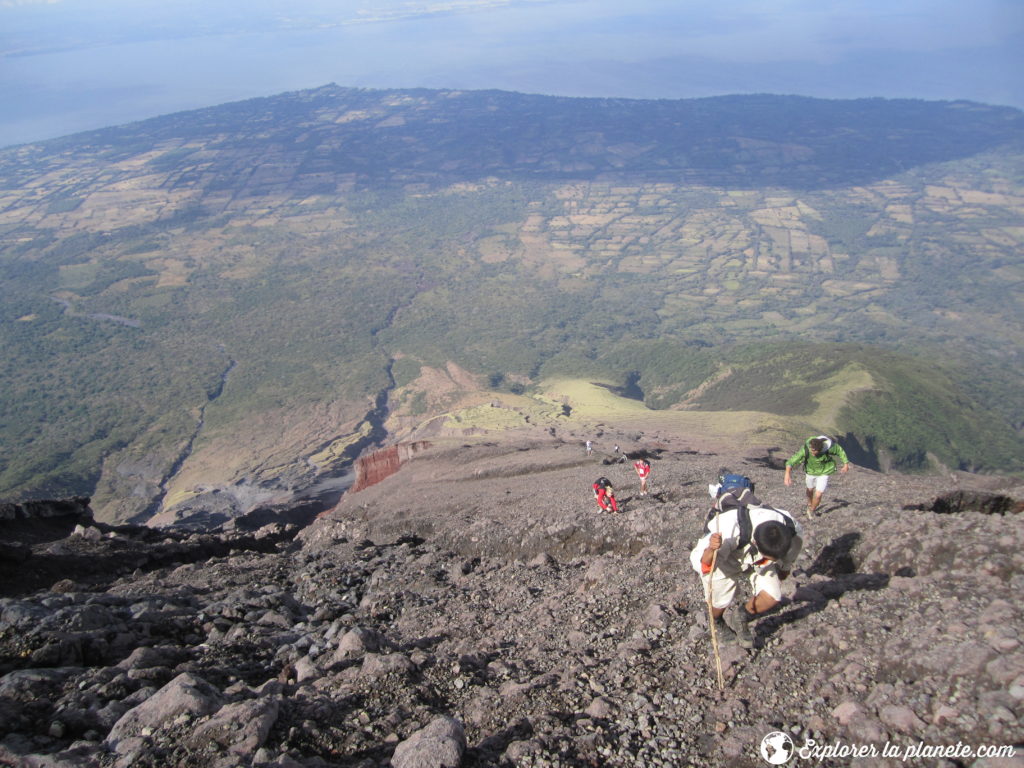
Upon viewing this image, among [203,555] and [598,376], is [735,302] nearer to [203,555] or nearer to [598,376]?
[598,376]

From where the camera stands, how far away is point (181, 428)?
10481 cm

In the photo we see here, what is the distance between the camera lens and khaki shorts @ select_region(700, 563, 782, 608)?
8.08 m

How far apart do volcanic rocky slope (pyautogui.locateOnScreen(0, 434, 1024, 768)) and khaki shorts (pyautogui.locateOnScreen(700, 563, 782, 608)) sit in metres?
0.48

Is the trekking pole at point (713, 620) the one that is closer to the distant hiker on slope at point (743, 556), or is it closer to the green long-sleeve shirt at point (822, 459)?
the distant hiker on slope at point (743, 556)

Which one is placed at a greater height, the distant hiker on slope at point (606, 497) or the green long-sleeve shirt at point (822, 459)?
the green long-sleeve shirt at point (822, 459)

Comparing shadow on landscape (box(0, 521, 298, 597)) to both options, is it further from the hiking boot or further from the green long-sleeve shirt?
the green long-sleeve shirt

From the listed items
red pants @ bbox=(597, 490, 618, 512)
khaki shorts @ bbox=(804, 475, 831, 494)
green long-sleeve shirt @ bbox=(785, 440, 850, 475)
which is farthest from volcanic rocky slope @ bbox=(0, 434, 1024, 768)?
red pants @ bbox=(597, 490, 618, 512)

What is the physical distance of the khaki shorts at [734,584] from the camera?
26.5ft

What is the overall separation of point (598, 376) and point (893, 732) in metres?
114

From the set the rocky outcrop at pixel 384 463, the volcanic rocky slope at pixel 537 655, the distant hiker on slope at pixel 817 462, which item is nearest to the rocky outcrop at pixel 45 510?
the volcanic rocky slope at pixel 537 655

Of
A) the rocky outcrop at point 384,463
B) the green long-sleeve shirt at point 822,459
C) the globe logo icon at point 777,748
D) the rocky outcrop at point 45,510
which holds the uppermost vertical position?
the globe logo icon at point 777,748

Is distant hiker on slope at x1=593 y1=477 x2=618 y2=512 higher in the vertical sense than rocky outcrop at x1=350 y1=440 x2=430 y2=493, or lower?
higher

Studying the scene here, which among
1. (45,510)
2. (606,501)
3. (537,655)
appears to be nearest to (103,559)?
(45,510)

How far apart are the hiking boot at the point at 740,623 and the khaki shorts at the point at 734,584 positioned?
0.47 feet
